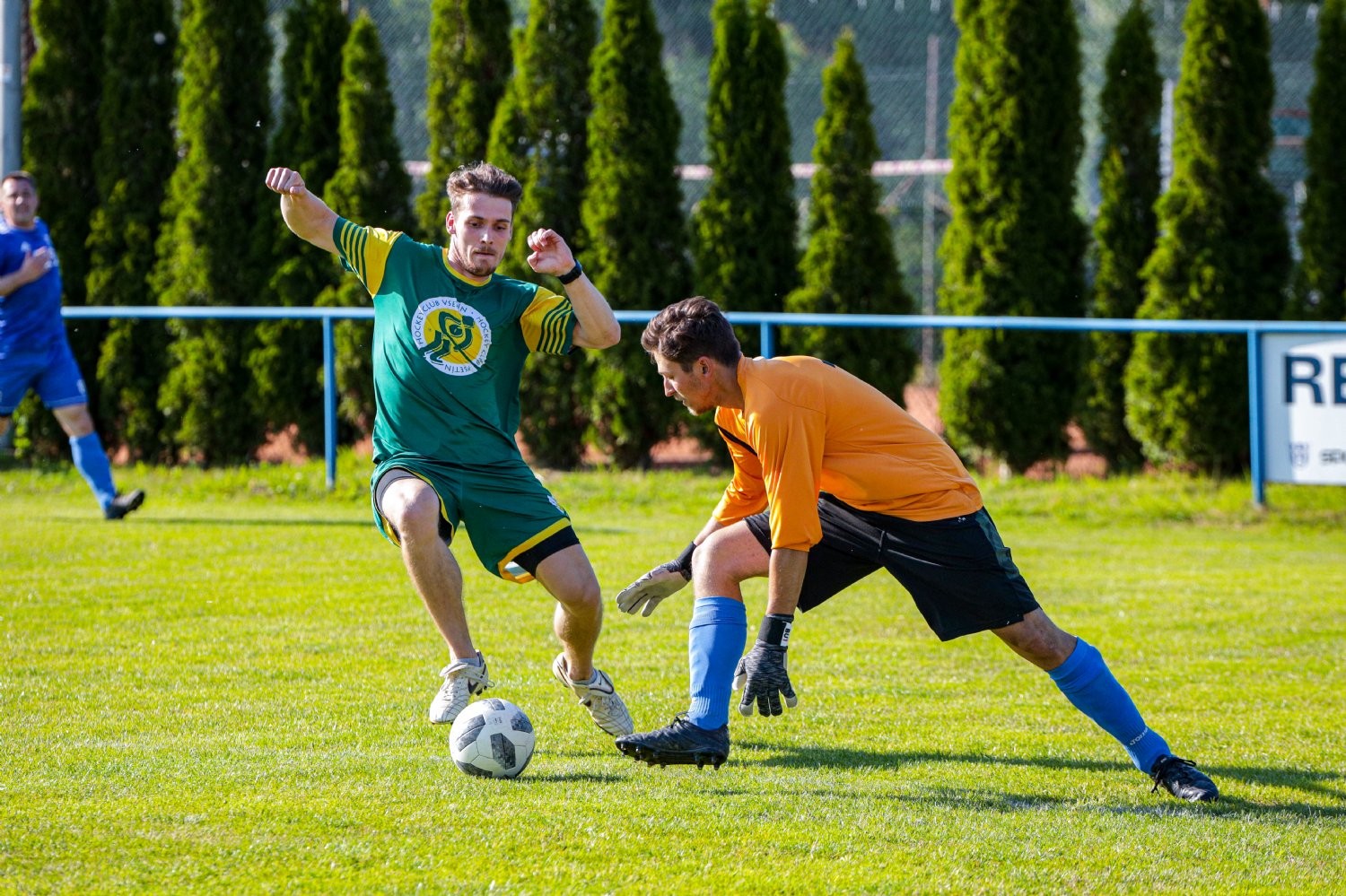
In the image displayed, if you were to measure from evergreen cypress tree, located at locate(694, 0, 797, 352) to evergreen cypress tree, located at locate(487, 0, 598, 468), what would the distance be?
1.24 m

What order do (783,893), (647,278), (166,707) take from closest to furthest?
(783,893) < (166,707) < (647,278)

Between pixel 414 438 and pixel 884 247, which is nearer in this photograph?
pixel 414 438

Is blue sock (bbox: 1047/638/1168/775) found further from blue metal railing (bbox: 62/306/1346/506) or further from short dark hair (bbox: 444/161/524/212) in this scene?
blue metal railing (bbox: 62/306/1346/506)

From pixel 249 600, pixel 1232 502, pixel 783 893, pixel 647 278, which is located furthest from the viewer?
pixel 647 278

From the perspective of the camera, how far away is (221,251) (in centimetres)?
1442

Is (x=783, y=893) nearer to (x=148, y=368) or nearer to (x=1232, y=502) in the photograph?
(x=1232, y=502)

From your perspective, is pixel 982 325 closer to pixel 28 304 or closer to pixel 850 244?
pixel 850 244

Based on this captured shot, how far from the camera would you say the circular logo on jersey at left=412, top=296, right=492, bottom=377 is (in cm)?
530

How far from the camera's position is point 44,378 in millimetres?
10469

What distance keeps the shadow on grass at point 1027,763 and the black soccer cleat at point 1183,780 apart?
79 mm

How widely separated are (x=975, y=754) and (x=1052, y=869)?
53.0 inches

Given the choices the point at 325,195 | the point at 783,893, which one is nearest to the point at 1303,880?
the point at 783,893

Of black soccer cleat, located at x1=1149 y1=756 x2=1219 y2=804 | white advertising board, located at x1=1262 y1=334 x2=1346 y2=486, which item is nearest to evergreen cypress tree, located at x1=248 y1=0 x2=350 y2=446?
white advertising board, located at x1=1262 y1=334 x2=1346 y2=486

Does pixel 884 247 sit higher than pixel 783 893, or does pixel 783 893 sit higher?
pixel 884 247
